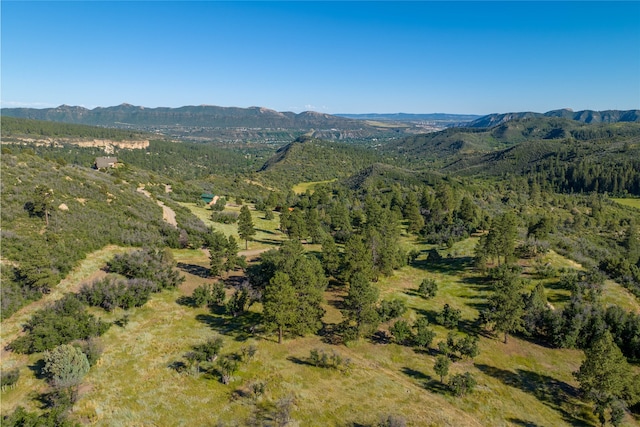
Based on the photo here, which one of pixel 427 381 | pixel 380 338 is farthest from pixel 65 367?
pixel 427 381

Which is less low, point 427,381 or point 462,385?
point 462,385

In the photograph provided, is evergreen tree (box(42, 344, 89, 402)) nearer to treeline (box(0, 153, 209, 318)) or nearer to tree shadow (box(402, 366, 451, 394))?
treeline (box(0, 153, 209, 318))

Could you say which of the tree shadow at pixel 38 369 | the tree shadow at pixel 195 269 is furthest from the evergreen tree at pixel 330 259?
the tree shadow at pixel 38 369

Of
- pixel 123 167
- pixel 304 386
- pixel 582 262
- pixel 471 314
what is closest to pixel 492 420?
pixel 304 386

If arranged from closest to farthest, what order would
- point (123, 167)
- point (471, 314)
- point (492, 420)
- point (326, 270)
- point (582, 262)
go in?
point (492, 420) → point (471, 314) → point (326, 270) → point (582, 262) → point (123, 167)

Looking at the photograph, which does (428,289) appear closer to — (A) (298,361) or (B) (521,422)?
(B) (521,422)

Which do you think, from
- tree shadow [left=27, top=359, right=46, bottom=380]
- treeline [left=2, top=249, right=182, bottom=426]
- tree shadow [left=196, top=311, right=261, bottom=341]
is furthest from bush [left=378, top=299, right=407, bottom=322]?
tree shadow [left=27, top=359, right=46, bottom=380]

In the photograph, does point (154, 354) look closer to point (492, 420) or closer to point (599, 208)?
point (492, 420)
